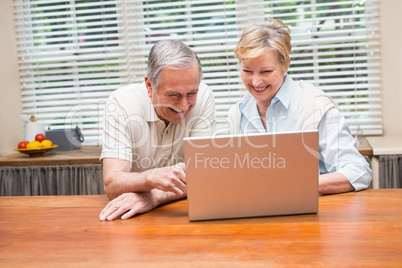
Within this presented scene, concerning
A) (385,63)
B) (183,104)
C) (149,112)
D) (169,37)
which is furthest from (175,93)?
(385,63)

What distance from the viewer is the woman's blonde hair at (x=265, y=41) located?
6.08ft

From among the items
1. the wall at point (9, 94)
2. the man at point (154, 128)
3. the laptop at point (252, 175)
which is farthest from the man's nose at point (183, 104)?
the wall at point (9, 94)

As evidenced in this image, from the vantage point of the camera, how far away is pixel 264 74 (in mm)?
1906

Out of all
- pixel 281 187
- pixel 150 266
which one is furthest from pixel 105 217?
pixel 281 187

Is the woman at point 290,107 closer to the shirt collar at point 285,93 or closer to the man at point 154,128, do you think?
the shirt collar at point 285,93

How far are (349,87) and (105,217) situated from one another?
8.13 ft

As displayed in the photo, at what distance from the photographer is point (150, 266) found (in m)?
1.10

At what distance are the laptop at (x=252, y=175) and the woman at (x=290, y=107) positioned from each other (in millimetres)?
314

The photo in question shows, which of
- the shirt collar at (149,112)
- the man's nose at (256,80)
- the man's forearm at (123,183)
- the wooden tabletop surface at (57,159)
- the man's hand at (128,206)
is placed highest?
the man's nose at (256,80)

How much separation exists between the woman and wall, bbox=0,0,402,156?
172cm

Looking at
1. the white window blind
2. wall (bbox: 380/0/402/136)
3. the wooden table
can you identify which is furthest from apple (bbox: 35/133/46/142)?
wall (bbox: 380/0/402/136)

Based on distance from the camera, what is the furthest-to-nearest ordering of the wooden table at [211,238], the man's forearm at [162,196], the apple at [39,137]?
the apple at [39,137], the man's forearm at [162,196], the wooden table at [211,238]

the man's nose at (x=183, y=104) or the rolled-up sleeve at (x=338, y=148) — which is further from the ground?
the man's nose at (x=183, y=104)

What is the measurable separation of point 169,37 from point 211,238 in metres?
2.65
